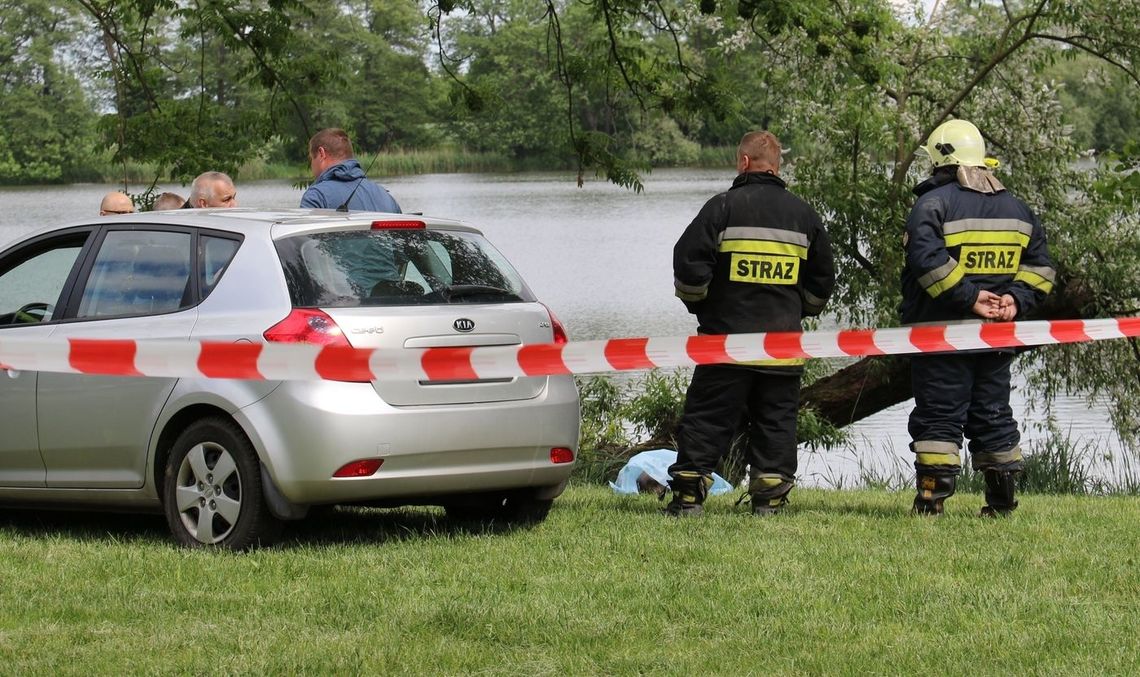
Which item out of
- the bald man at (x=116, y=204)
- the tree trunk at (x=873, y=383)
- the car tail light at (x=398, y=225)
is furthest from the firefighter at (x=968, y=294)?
the tree trunk at (x=873, y=383)

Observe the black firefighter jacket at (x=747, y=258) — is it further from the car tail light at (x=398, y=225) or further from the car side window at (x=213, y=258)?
the car side window at (x=213, y=258)

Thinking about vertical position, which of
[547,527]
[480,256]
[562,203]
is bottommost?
[562,203]

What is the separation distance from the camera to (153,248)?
705cm

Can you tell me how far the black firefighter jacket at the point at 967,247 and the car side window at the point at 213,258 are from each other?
3.16m

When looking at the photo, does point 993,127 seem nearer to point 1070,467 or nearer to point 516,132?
point 1070,467

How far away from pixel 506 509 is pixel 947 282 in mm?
2326

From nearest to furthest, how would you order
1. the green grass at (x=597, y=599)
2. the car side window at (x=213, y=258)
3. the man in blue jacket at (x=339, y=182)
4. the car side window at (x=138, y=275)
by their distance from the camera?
the green grass at (x=597, y=599) → the car side window at (x=213, y=258) → the car side window at (x=138, y=275) → the man in blue jacket at (x=339, y=182)

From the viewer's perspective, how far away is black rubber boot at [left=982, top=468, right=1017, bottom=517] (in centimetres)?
766

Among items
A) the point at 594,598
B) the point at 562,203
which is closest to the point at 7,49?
the point at 562,203

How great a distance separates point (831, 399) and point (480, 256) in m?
7.59

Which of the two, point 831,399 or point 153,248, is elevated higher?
point 153,248

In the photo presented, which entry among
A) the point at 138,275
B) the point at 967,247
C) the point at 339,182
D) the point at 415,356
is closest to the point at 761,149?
the point at 967,247

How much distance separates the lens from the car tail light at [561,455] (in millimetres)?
7007

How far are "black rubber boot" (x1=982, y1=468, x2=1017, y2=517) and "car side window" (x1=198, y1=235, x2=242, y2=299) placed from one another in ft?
12.1
